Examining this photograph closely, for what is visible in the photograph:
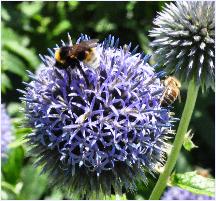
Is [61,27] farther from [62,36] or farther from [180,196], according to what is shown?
[180,196]

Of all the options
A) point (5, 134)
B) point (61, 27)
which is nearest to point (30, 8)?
point (61, 27)

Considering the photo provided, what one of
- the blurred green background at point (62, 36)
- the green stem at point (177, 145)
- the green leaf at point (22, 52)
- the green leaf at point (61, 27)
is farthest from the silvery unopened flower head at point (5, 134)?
the green leaf at point (61, 27)

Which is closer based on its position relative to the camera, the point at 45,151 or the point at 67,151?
the point at 67,151

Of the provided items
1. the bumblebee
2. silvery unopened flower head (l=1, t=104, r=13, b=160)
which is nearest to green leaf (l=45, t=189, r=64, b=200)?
silvery unopened flower head (l=1, t=104, r=13, b=160)

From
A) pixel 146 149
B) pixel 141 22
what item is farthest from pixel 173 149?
pixel 141 22

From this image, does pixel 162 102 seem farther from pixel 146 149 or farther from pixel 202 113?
pixel 202 113

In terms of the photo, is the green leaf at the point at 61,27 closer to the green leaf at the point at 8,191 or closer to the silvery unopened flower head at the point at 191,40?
the green leaf at the point at 8,191

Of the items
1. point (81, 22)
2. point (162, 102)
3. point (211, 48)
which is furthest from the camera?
point (81, 22)

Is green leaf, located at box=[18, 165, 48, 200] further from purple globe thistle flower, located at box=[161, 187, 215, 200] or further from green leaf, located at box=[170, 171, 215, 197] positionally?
green leaf, located at box=[170, 171, 215, 197]
